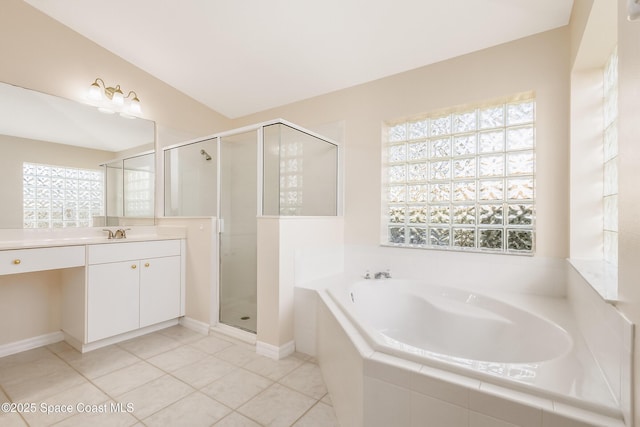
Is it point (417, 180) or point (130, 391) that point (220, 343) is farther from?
point (417, 180)

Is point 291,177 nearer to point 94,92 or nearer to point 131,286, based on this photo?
point 131,286

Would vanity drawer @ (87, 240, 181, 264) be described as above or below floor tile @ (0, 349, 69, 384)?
above

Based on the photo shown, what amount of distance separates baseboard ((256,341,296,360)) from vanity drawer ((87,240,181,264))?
3.95 feet

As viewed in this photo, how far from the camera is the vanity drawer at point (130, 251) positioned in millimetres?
2186

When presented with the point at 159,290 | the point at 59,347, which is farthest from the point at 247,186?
the point at 59,347

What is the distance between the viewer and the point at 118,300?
2303 mm

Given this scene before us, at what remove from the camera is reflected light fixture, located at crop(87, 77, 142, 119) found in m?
2.54

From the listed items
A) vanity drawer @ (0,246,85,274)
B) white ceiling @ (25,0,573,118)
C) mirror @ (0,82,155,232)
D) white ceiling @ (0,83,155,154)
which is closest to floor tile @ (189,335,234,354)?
vanity drawer @ (0,246,85,274)

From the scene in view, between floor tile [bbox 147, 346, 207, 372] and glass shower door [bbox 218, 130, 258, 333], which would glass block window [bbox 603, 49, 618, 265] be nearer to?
glass shower door [bbox 218, 130, 258, 333]

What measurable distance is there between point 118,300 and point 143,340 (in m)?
0.41

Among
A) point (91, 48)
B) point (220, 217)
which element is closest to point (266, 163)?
point (220, 217)

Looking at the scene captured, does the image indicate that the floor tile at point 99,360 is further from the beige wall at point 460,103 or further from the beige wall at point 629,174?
the beige wall at point 629,174

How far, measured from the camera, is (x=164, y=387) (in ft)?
5.79

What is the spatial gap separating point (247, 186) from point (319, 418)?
5.64 feet
